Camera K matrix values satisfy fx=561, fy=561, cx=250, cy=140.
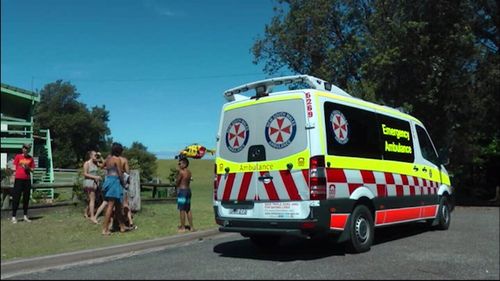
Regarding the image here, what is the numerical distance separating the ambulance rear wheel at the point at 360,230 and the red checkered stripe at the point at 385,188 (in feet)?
0.74

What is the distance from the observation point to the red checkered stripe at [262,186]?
8.34 m

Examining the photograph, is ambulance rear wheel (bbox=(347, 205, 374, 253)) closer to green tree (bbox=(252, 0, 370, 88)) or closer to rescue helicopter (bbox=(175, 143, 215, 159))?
green tree (bbox=(252, 0, 370, 88))

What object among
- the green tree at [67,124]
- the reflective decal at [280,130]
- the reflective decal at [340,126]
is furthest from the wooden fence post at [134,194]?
the green tree at [67,124]

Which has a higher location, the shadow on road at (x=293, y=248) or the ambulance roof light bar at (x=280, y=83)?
the ambulance roof light bar at (x=280, y=83)

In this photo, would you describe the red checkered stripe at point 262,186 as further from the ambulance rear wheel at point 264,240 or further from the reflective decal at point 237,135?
the ambulance rear wheel at point 264,240

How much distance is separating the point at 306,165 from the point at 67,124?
191 feet

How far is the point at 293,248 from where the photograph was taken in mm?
9688

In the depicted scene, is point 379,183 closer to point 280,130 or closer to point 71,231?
point 280,130

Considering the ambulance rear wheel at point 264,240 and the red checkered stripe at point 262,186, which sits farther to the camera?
the ambulance rear wheel at point 264,240

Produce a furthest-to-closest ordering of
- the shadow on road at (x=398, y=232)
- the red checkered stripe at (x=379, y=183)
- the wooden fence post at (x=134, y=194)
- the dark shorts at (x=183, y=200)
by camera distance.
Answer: the wooden fence post at (x=134, y=194) < the dark shorts at (x=183, y=200) < the shadow on road at (x=398, y=232) < the red checkered stripe at (x=379, y=183)

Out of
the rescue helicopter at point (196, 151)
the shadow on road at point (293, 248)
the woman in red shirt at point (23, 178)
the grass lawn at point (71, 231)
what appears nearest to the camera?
the grass lawn at point (71, 231)

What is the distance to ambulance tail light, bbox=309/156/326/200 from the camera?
8211mm

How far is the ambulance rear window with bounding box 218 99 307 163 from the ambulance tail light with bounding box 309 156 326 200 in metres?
0.30

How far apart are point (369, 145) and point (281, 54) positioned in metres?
→ 18.9
